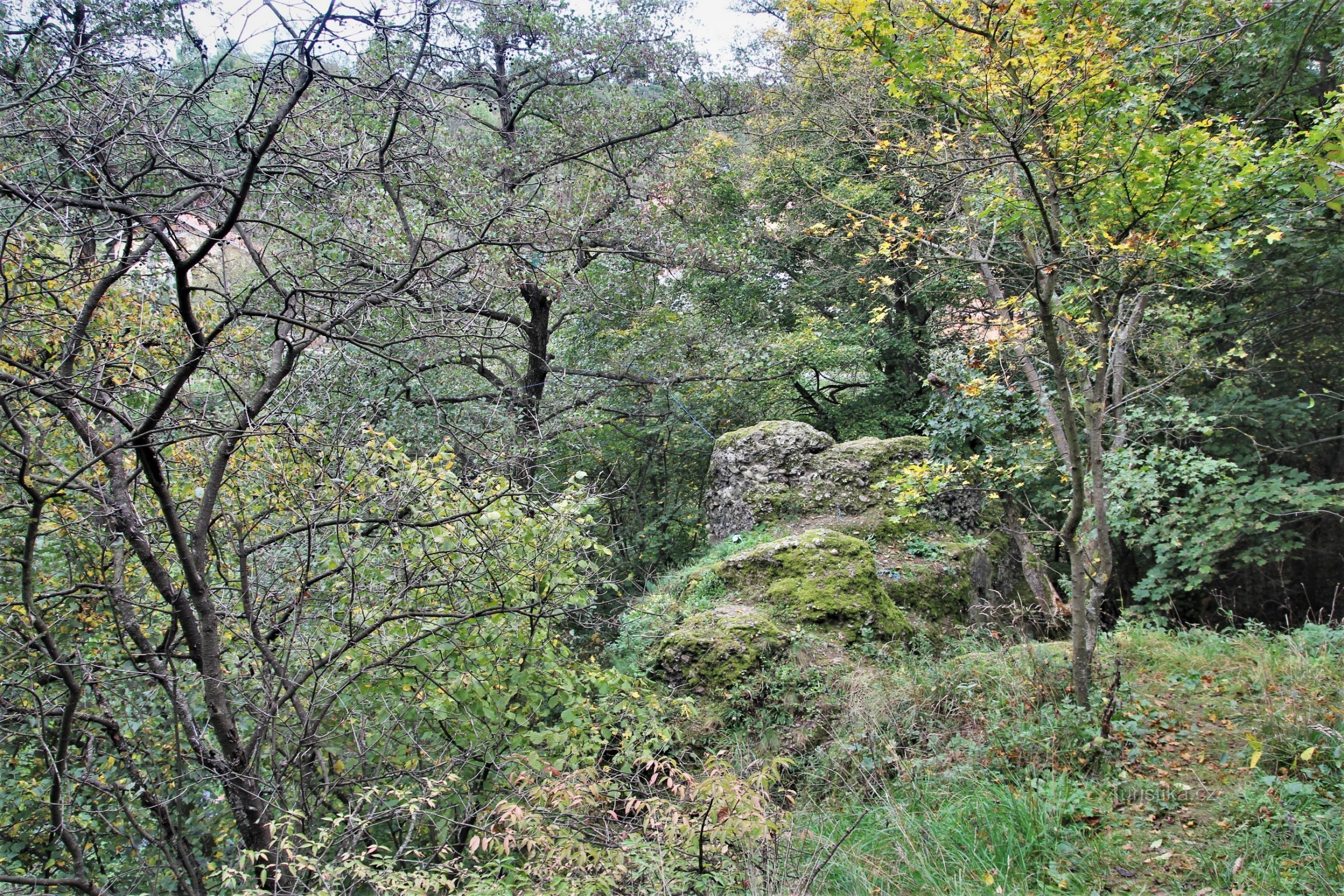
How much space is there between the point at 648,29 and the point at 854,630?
319 inches

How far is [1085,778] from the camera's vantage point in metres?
3.75

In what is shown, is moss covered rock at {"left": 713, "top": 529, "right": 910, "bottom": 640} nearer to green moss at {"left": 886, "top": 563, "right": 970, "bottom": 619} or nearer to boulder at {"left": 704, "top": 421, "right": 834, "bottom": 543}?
green moss at {"left": 886, "top": 563, "right": 970, "bottom": 619}

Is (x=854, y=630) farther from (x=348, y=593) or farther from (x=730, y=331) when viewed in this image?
(x=730, y=331)

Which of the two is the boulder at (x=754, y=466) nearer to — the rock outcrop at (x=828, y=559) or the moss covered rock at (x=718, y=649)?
the rock outcrop at (x=828, y=559)

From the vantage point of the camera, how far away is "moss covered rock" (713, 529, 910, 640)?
21.1 feet

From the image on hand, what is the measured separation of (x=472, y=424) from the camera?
7.65m

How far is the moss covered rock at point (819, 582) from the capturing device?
6445mm

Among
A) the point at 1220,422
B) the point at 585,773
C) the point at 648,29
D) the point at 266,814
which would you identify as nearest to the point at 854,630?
the point at 585,773

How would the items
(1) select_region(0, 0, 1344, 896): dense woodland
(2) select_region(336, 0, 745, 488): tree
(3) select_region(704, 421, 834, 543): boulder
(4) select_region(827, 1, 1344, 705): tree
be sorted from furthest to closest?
1. (3) select_region(704, 421, 834, 543): boulder
2. (2) select_region(336, 0, 745, 488): tree
3. (4) select_region(827, 1, 1344, 705): tree
4. (1) select_region(0, 0, 1344, 896): dense woodland

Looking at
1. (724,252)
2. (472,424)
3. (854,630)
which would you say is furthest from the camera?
(724,252)

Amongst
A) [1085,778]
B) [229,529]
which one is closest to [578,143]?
[229,529]

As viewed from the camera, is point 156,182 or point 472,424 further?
point 472,424

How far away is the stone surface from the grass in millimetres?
3755

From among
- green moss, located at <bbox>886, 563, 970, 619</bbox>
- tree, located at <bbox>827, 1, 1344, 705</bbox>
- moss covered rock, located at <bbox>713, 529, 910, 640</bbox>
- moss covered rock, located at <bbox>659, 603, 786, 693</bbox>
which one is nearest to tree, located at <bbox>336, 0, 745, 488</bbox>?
moss covered rock, located at <bbox>713, 529, 910, 640</bbox>
